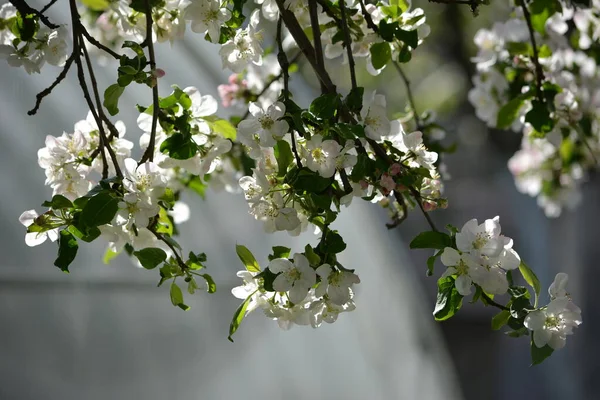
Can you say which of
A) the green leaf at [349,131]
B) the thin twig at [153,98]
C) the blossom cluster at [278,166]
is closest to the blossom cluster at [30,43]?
the blossom cluster at [278,166]

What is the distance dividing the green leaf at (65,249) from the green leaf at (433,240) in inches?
12.2

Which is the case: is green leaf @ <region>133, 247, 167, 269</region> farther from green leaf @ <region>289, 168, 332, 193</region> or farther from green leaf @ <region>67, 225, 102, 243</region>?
green leaf @ <region>289, 168, 332, 193</region>

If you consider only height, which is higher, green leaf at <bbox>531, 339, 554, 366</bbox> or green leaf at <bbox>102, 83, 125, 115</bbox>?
green leaf at <bbox>102, 83, 125, 115</bbox>

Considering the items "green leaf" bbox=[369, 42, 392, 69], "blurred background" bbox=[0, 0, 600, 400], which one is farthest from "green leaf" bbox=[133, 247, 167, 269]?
"blurred background" bbox=[0, 0, 600, 400]

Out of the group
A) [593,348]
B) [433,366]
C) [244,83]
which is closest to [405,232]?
[593,348]

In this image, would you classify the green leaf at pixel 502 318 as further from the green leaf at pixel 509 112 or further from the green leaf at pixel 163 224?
the green leaf at pixel 509 112

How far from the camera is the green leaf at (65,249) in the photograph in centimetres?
73

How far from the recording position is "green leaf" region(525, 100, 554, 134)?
1068 millimetres

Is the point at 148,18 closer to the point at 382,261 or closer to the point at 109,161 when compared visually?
the point at 109,161

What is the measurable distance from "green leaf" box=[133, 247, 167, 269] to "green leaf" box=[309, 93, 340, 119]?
0.21 m

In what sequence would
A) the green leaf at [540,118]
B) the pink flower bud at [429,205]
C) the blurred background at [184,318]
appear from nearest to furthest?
the pink flower bud at [429,205] < the green leaf at [540,118] < the blurred background at [184,318]

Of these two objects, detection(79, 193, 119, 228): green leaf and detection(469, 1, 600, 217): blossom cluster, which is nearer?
detection(79, 193, 119, 228): green leaf

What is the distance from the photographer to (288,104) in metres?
0.76

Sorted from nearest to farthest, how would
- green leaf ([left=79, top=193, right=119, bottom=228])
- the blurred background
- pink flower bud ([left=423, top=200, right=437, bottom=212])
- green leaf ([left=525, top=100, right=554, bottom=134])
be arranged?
green leaf ([left=79, top=193, right=119, bottom=228]) < pink flower bud ([left=423, top=200, right=437, bottom=212]) < green leaf ([left=525, top=100, right=554, bottom=134]) < the blurred background
